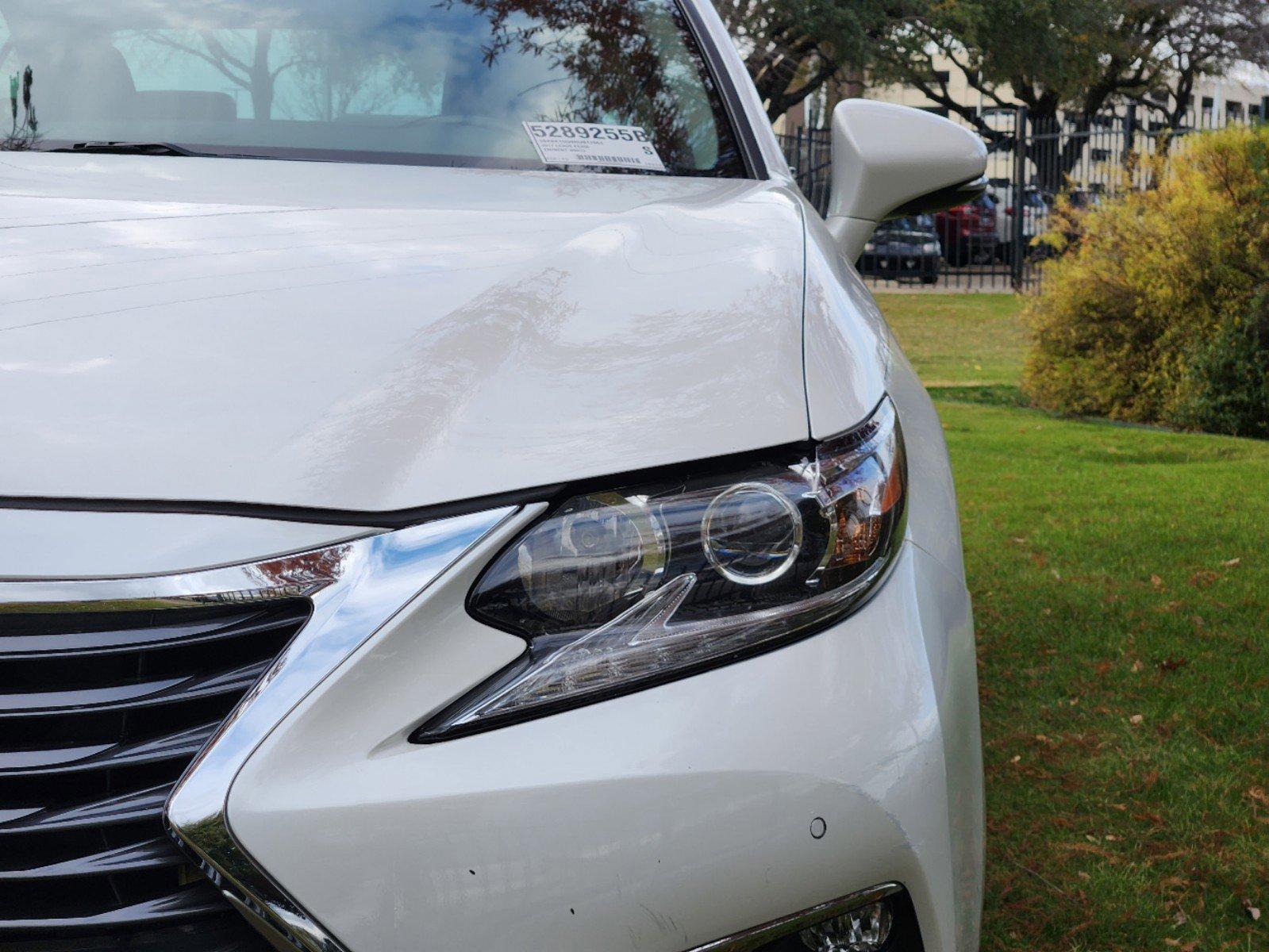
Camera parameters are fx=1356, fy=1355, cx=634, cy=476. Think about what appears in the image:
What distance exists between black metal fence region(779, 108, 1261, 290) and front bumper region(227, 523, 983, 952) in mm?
17436

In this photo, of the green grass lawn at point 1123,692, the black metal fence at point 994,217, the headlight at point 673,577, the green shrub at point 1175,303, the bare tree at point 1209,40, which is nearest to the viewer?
the headlight at point 673,577

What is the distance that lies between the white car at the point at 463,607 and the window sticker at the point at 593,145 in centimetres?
71

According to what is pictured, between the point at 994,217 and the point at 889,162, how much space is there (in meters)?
19.4

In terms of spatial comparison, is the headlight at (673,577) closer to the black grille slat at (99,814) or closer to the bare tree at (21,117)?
the black grille slat at (99,814)

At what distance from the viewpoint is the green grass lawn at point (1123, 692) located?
251cm

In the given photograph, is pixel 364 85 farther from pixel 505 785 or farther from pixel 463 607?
pixel 505 785

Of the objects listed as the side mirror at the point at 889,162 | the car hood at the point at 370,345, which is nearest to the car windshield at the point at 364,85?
the side mirror at the point at 889,162

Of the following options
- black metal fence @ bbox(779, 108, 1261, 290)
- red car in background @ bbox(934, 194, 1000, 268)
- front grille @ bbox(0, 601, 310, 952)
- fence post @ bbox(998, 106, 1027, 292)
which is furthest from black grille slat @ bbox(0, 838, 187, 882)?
red car in background @ bbox(934, 194, 1000, 268)

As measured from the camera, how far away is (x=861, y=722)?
4.01ft

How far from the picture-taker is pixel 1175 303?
8234mm

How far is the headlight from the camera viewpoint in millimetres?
1240

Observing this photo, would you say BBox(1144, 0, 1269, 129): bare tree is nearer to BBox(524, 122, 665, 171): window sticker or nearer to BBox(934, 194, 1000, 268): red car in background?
BBox(934, 194, 1000, 268): red car in background

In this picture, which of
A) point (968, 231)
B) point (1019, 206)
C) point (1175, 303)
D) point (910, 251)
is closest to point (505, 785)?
point (1175, 303)

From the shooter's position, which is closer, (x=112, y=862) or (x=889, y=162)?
(x=112, y=862)
